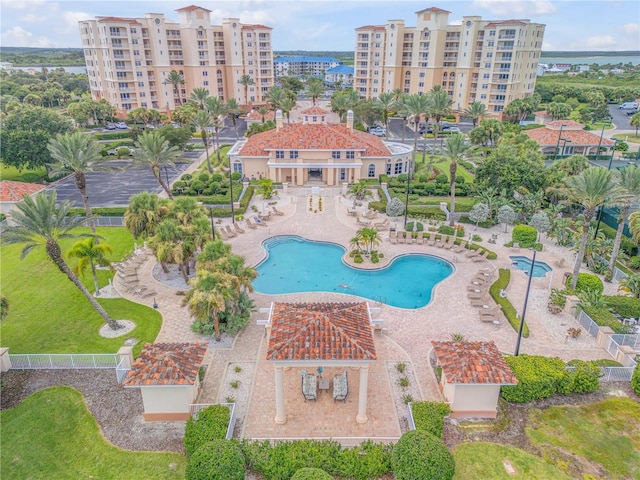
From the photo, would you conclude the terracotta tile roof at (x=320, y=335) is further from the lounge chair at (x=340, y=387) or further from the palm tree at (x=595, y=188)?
the palm tree at (x=595, y=188)

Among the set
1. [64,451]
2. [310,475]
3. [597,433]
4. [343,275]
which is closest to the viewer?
[310,475]

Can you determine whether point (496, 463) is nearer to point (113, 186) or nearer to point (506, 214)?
point (506, 214)

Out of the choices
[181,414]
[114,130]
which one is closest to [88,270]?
[181,414]

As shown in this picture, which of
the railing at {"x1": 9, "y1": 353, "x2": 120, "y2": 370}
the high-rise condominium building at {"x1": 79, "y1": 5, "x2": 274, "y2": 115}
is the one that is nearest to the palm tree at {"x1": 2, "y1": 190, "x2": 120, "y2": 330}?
the railing at {"x1": 9, "y1": 353, "x2": 120, "y2": 370}

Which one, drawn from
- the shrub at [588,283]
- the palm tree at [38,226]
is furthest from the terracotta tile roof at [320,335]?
the shrub at [588,283]

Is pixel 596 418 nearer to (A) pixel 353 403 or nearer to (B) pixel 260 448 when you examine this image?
(A) pixel 353 403

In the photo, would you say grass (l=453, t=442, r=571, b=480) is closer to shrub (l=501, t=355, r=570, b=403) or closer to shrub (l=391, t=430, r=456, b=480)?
shrub (l=391, t=430, r=456, b=480)

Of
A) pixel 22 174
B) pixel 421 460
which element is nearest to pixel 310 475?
pixel 421 460
